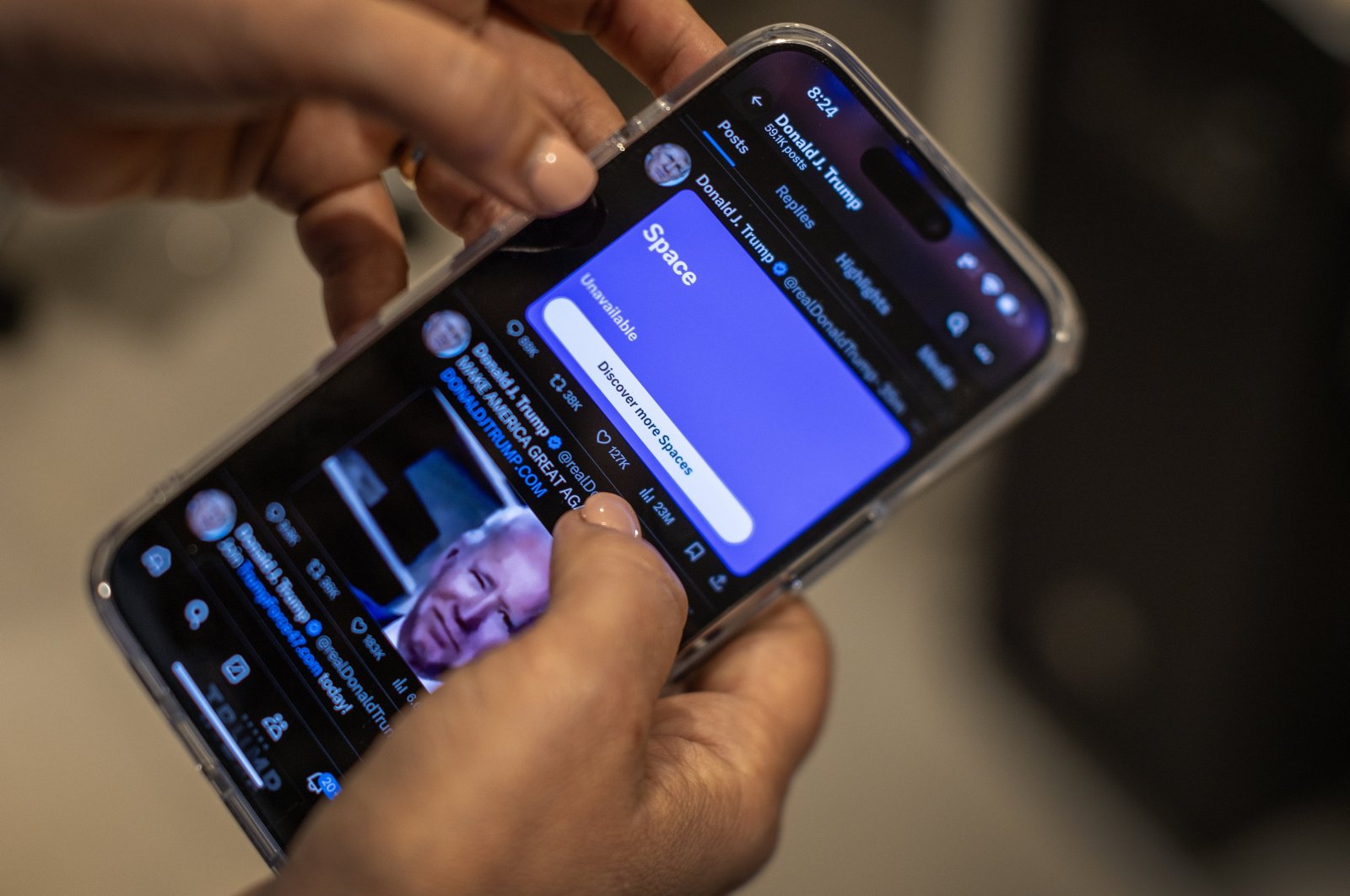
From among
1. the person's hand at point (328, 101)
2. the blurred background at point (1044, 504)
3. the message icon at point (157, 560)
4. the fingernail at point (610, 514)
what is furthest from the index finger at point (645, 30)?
the message icon at point (157, 560)

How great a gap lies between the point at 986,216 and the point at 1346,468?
481mm

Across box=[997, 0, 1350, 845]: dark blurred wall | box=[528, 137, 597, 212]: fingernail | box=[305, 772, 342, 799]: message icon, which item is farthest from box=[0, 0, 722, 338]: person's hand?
box=[997, 0, 1350, 845]: dark blurred wall

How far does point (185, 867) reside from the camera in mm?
703

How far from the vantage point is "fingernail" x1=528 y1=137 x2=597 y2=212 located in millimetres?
387

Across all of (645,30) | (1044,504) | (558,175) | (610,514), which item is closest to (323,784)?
(610,514)

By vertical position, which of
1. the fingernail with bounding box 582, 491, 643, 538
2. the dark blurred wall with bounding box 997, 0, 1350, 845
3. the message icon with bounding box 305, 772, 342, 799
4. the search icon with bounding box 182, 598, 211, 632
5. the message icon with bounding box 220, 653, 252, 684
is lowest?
the dark blurred wall with bounding box 997, 0, 1350, 845

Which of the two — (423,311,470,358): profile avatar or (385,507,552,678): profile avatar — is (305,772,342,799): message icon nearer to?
(385,507,552,678): profile avatar

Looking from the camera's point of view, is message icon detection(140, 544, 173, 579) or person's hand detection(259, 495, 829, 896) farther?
message icon detection(140, 544, 173, 579)

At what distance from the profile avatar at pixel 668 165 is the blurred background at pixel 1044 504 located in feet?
0.72

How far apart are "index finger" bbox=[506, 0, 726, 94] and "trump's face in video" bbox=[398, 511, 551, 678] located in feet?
0.86

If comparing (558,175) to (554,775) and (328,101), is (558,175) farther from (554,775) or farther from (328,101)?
(554,775)

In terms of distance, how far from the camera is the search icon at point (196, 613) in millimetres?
459

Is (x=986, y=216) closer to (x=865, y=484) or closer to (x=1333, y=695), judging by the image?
(x=865, y=484)

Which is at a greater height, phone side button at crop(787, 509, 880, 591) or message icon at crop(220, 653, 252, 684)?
message icon at crop(220, 653, 252, 684)
